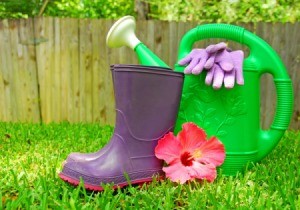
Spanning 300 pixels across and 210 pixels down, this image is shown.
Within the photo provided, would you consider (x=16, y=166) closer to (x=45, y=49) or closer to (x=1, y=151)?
(x=1, y=151)

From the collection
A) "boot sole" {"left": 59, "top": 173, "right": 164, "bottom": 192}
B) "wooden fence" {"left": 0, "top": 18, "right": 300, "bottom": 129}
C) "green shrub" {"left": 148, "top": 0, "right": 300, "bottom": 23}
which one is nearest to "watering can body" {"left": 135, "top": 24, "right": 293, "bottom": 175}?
"boot sole" {"left": 59, "top": 173, "right": 164, "bottom": 192}

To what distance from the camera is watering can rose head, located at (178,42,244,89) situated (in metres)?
1.70

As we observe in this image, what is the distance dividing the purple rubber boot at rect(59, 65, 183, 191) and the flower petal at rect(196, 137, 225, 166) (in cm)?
16

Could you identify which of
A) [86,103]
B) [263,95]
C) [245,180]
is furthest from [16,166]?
[263,95]

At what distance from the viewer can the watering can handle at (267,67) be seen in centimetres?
179

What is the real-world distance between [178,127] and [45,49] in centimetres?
262

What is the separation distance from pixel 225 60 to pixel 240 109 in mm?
199

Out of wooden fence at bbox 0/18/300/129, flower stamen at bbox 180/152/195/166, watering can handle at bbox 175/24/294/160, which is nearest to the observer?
flower stamen at bbox 180/152/195/166

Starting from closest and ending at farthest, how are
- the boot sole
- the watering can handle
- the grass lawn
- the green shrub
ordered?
the grass lawn → the boot sole → the watering can handle → the green shrub

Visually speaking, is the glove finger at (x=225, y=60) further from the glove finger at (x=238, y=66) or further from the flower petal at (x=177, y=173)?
the flower petal at (x=177, y=173)

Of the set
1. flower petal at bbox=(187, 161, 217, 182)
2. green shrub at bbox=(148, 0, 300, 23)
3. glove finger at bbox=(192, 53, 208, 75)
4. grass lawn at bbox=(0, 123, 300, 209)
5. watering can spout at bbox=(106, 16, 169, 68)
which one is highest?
green shrub at bbox=(148, 0, 300, 23)

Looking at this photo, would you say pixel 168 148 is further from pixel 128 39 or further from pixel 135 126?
pixel 128 39

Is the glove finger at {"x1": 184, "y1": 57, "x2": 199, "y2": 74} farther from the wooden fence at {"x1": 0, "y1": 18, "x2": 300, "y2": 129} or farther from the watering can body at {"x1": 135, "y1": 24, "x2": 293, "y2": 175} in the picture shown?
the wooden fence at {"x1": 0, "y1": 18, "x2": 300, "y2": 129}

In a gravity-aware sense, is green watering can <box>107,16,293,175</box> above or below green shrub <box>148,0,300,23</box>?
below
